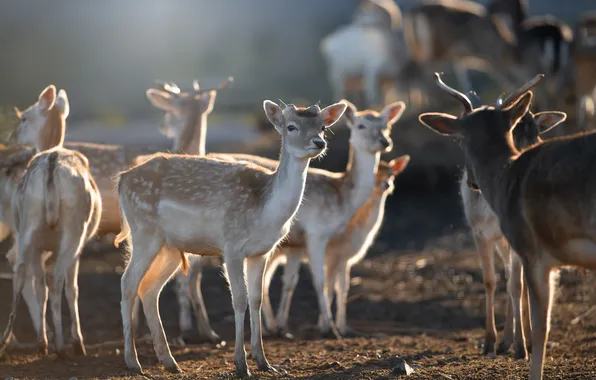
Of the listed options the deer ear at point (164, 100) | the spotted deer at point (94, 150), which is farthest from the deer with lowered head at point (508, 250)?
the deer ear at point (164, 100)

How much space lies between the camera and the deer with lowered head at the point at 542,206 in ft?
23.9

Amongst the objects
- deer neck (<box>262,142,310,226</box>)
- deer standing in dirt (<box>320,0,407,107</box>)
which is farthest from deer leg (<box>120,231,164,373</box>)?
deer standing in dirt (<box>320,0,407,107</box>)

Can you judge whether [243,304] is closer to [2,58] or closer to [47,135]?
[47,135]

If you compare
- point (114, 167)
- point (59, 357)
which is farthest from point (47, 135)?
point (59, 357)

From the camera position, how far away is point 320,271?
38.5 feet

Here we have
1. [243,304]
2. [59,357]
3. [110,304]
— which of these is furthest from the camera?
[110,304]

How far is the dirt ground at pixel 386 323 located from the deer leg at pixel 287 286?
253 mm

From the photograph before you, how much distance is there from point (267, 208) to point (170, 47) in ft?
127

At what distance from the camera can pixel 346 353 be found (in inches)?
397

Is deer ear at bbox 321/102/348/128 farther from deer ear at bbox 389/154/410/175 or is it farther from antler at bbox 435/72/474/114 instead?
deer ear at bbox 389/154/410/175

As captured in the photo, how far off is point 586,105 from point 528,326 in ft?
32.9

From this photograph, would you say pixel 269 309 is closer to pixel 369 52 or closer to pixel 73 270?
pixel 73 270

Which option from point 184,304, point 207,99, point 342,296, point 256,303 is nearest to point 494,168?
point 256,303

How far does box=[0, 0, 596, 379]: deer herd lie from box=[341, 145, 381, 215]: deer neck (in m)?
0.01
